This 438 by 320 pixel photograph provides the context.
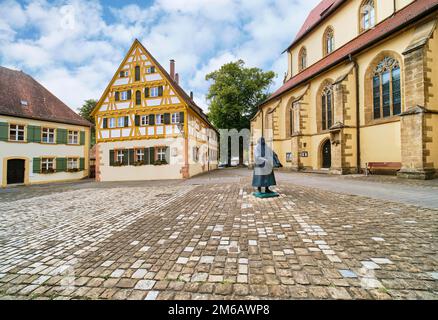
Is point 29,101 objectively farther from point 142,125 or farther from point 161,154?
point 161,154

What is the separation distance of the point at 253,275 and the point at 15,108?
23.0 metres

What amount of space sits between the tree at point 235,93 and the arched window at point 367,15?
48.4 ft

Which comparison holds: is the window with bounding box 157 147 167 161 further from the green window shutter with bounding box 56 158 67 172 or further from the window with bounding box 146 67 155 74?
the green window shutter with bounding box 56 158 67 172

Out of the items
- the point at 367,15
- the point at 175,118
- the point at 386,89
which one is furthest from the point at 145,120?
the point at 367,15

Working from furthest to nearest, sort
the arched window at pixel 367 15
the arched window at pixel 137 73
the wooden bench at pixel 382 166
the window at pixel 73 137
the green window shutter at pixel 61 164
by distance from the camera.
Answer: the window at pixel 73 137 → the green window shutter at pixel 61 164 → the arched window at pixel 137 73 → the arched window at pixel 367 15 → the wooden bench at pixel 382 166

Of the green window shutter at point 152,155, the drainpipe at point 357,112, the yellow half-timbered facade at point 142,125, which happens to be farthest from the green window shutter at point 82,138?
the drainpipe at point 357,112

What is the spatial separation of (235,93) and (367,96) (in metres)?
18.0

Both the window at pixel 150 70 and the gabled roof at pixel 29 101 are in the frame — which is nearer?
the window at pixel 150 70

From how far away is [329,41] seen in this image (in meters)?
17.8

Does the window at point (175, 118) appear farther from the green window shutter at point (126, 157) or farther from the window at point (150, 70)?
the green window shutter at point (126, 157)

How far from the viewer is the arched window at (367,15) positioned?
46.3 feet
